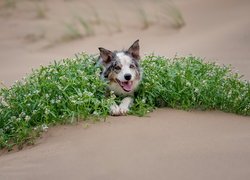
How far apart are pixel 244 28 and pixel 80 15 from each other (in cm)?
439

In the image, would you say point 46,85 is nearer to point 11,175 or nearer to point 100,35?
point 11,175

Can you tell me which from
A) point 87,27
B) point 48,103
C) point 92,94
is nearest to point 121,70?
point 92,94

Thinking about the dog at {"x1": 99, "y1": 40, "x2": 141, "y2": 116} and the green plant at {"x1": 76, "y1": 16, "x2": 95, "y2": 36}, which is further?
the green plant at {"x1": 76, "y1": 16, "x2": 95, "y2": 36}

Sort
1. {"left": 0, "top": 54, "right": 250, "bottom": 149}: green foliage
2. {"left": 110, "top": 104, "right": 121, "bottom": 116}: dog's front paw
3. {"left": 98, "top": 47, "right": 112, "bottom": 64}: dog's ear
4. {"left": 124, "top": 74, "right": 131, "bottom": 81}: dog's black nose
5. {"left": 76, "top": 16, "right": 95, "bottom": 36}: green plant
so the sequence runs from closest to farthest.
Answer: {"left": 0, "top": 54, "right": 250, "bottom": 149}: green foliage, {"left": 110, "top": 104, "right": 121, "bottom": 116}: dog's front paw, {"left": 124, "top": 74, "right": 131, "bottom": 81}: dog's black nose, {"left": 98, "top": 47, "right": 112, "bottom": 64}: dog's ear, {"left": 76, "top": 16, "right": 95, "bottom": 36}: green plant

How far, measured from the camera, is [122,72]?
6883 millimetres

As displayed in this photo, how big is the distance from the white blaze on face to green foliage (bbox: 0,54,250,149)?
19cm

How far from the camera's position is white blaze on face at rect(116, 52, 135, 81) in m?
6.84

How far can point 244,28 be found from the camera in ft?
41.5

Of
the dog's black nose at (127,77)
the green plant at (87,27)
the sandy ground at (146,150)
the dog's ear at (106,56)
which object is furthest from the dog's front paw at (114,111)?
the green plant at (87,27)

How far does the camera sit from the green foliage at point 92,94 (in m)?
6.09

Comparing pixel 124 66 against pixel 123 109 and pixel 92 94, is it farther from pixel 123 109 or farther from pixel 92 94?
pixel 92 94

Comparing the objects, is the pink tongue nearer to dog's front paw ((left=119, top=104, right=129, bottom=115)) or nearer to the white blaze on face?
the white blaze on face

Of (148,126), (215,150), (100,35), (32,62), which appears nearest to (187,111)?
(148,126)

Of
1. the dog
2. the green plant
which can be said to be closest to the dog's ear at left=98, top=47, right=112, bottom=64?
the dog
